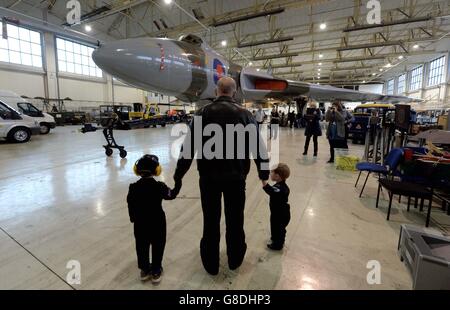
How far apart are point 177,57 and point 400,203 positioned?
13.5 feet

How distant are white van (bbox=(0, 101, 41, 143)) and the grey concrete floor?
5.70 meters

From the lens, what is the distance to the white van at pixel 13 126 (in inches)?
332

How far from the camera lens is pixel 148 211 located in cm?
165

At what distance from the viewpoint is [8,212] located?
2914 millimetres

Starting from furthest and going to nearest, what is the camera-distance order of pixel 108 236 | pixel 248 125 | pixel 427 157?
pixel 427 157 < pixel 108 236 < pixel 248 125

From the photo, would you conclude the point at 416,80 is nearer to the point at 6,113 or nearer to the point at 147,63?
the point at 147,63

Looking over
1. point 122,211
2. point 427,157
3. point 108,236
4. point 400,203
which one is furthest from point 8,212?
point 427,157

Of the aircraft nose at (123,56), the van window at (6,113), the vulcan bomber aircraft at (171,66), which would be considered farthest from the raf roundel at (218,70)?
the van window at (6,113)

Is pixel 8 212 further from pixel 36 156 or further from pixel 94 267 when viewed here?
pixel 36 156

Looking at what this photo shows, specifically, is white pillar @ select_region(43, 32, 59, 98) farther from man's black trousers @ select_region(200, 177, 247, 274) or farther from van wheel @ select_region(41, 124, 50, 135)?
man's black trousers @ select_region(200, 177, 247, 274)

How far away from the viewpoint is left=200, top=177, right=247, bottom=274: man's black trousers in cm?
179

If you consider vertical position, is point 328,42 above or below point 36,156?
above

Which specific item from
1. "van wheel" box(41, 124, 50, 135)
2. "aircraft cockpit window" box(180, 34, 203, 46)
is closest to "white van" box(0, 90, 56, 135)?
"van wheel" box(41, 124, 50, 135)

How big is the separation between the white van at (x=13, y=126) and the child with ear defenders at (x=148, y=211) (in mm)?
10056
